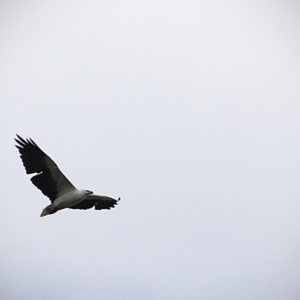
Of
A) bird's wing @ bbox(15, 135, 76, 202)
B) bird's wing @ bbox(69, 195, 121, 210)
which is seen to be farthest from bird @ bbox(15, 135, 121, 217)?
bird's wing @ bbox(69, 195, 121, 210)

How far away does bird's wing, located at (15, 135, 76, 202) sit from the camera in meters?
21.3

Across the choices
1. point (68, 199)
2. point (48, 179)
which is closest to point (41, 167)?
point (48, 179)

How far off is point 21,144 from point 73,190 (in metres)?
3.02

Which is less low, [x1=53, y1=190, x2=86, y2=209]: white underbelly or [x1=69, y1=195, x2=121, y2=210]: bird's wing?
[x1=69, y1=195, x2=121, y2=210]: bird's wing

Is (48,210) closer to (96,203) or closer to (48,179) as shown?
(48,179)

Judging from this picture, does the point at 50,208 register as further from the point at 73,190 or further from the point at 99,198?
the point at 99,198

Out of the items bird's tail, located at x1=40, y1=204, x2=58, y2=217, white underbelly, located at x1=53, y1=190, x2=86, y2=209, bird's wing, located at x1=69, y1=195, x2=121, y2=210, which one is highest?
bird's wing, located at x1=69, y1=195, x2=121, y2=210

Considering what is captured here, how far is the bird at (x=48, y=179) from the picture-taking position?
838 inches

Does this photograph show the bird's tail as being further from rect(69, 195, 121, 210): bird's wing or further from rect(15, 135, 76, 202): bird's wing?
rect(69, 195, 121, 210): bird's wing

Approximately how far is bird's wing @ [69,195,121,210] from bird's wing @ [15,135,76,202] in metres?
2.23

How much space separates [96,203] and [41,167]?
4.23 metres

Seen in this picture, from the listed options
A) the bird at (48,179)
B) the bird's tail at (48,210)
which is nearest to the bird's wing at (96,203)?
the bird at (48,179)

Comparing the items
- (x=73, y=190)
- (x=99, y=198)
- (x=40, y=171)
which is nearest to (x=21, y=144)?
(x=40, y=171)

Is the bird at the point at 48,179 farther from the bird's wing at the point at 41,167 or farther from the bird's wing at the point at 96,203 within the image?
the bird's wing at the point at 96,203
